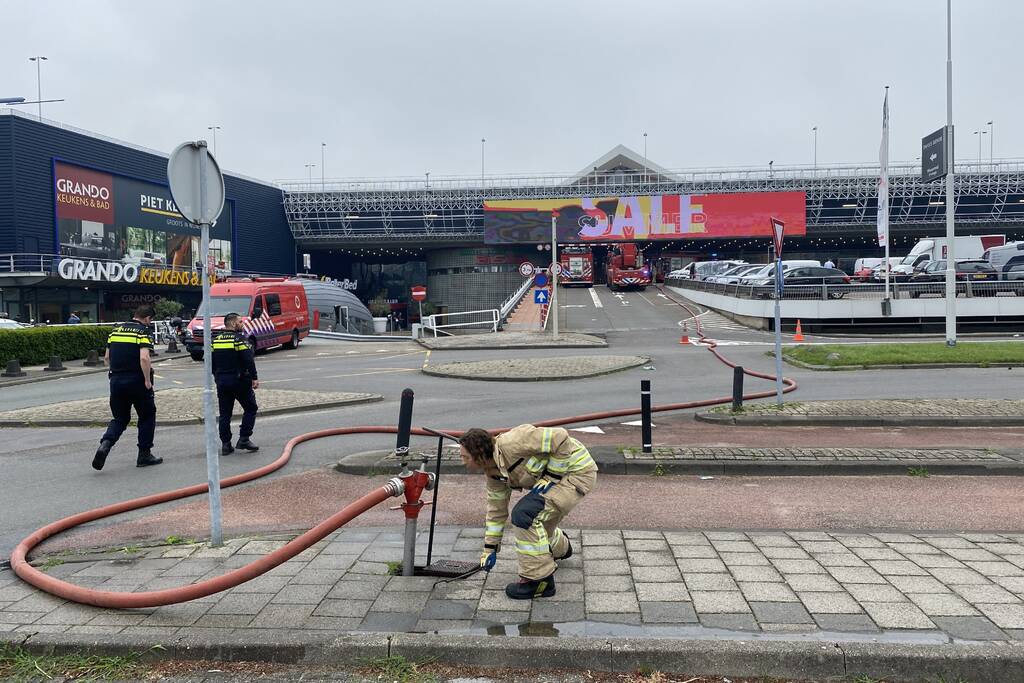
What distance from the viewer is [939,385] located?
14617 mm

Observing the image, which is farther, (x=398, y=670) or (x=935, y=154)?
(x=935, y=154)

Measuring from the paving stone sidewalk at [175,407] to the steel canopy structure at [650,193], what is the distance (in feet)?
191

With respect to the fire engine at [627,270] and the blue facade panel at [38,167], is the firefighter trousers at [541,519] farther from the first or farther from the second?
the blue facade panel at [38,167]

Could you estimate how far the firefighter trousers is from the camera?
4.62m

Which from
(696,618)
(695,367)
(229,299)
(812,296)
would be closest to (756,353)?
(695,367)

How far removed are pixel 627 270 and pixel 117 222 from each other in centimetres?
3285

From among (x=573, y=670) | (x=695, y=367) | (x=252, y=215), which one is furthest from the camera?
(x=252, y=215)

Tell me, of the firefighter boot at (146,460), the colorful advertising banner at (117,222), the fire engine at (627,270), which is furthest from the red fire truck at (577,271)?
the firefighter boot at (146,460)

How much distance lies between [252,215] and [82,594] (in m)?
63.9

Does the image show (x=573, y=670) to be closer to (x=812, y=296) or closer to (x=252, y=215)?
(x=812, y=296)

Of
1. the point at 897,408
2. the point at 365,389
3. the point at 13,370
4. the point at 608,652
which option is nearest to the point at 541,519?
the point at 608,652

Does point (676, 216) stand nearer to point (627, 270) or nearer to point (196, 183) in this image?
point (627, 270)

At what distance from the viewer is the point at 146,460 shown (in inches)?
343

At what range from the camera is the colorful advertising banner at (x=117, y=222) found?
45.2m
